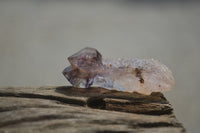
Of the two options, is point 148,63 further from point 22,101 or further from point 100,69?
point 22,101

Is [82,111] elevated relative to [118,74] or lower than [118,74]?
lower

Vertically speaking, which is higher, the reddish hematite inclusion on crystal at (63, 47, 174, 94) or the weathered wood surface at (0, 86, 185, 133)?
the reddish hematite inclusion on crystal at (63, 47, 174, 94)

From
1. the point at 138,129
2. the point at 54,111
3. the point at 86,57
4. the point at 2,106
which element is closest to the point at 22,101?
the point at 2,106

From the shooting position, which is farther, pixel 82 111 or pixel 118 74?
pixel 118 74

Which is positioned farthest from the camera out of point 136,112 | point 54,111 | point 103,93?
point 103,93

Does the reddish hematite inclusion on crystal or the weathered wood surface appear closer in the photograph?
the weathered wood surface
